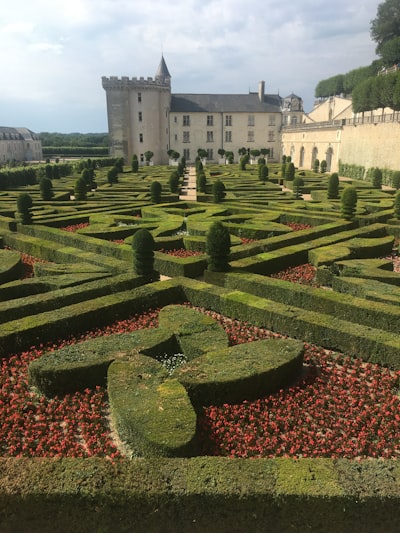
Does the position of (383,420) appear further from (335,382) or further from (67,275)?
(67,275)

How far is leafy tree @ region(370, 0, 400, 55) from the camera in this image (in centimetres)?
5378

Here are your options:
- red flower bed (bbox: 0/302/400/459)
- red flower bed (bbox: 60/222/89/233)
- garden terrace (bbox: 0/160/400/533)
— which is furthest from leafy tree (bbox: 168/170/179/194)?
red flower bed (bbox: 0/302/400/459)

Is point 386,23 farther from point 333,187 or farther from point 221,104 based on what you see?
point 333,187

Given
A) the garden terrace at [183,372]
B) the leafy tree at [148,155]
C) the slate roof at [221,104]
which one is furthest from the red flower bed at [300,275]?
the slate roof at [221,104]

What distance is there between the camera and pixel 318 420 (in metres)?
6.02

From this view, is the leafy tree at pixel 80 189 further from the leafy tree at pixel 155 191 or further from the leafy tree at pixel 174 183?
the leafy tree at pixel 174 183

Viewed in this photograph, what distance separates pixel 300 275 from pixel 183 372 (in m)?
6.52

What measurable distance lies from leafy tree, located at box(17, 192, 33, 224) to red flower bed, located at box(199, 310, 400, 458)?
1369 cm

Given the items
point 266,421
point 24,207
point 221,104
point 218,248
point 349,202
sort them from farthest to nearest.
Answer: point 221,104
point 349,202
point 24,207
point 218,248
point 266,421

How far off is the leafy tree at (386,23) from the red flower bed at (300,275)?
53.7 metres

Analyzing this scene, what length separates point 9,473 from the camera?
4.45 meters

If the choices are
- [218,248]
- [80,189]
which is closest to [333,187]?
[80,189]

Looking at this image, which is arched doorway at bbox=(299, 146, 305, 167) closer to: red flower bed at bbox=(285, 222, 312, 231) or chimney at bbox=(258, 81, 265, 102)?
chimney at bbox=(258, 81, 265, 102)

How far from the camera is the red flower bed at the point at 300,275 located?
1156cm
